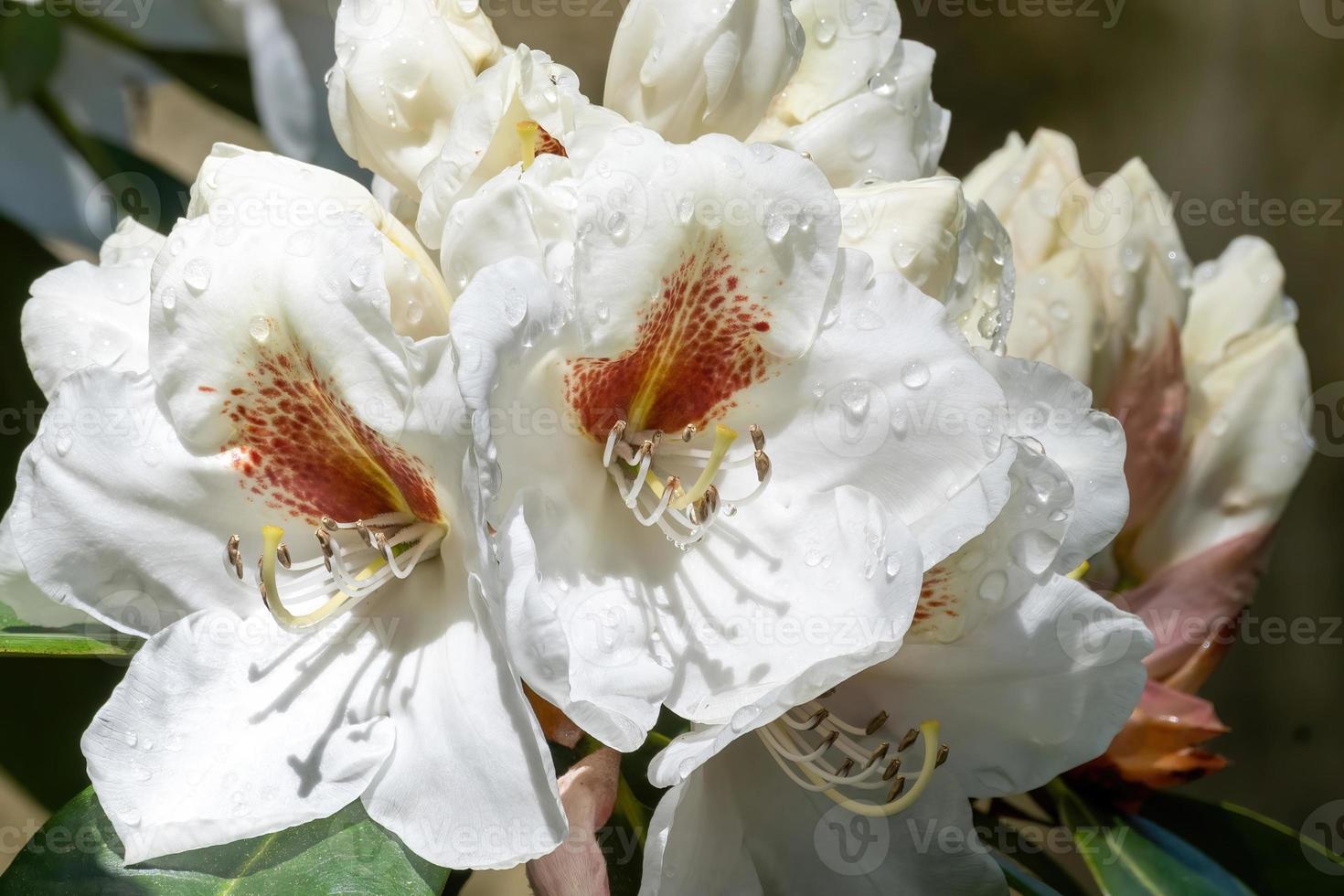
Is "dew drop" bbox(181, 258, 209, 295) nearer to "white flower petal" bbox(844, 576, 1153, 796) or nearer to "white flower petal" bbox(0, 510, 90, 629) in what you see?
"white flower petal" bbox(0, 510, 90, 629)

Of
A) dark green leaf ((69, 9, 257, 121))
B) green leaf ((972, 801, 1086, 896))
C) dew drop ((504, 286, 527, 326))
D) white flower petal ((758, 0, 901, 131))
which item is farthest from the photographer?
dark green leaf ((69, 9, 257, 121))

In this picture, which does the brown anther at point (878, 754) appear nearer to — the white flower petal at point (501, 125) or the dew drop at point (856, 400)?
the dew drop at point (856, 400)

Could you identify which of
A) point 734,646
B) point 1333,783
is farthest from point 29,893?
point 1333,783

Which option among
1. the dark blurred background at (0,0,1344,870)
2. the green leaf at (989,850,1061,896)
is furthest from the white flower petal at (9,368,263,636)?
the dark blurred background at (0,0,1344,870)

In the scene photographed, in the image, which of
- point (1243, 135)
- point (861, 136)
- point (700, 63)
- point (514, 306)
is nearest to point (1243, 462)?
point (861, 136)

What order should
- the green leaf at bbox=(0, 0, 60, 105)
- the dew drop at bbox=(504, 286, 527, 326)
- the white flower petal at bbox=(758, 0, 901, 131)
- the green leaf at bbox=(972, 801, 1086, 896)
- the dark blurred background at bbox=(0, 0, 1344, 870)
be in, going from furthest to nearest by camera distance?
the dark blurred background at bbox=(0, 0, 1344, 870) < the green leaf at bbox=(0, 0, 60, 105) < the green leaf at bbox=(972, 801, 1086, 896) < the white flower petal at bbox=(758, 0, 901, 131) < the dew drop at bbox=(504, 286, 527, 326)

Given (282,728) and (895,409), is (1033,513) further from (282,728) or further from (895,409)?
(282,728)
